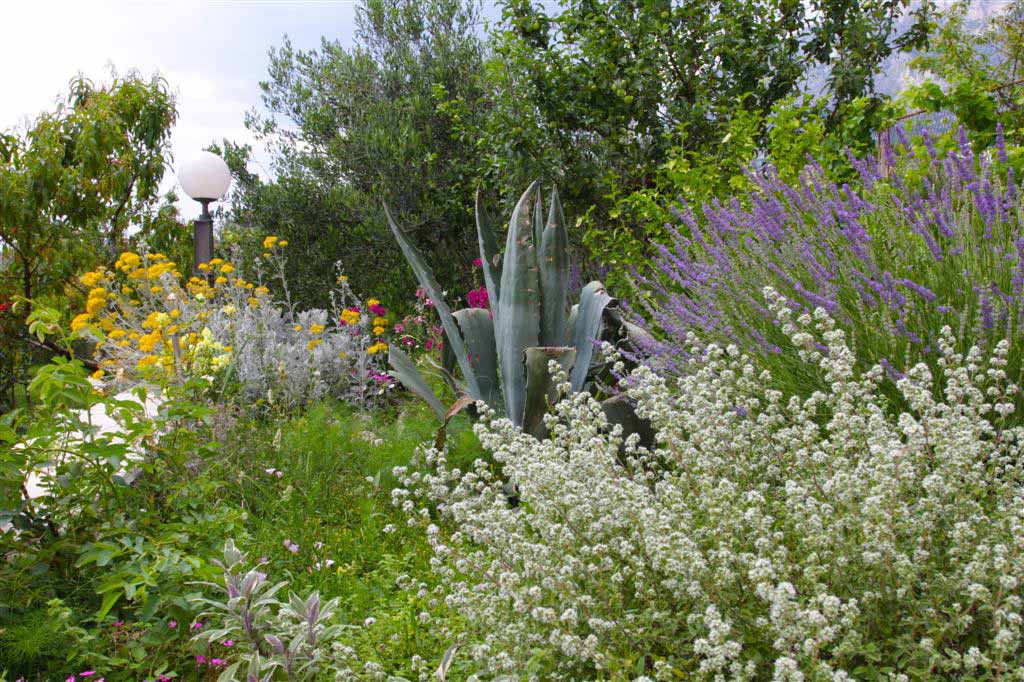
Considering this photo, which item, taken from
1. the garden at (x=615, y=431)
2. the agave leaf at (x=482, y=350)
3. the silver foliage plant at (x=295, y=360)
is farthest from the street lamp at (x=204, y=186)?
the agave leaf at (x=482, y=350)

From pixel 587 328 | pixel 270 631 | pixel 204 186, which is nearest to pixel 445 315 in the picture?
pixel 587 328

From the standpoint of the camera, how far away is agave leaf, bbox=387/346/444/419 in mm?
4426

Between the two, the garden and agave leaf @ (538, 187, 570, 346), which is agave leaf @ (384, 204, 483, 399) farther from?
agave leaf @ (538, 187, 570, 346)

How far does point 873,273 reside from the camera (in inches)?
129

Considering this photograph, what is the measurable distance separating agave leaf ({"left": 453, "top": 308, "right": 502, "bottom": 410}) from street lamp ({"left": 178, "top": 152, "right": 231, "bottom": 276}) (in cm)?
466

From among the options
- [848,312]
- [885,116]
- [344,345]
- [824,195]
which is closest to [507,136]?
[344,345]

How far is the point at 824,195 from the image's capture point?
3.73 metres

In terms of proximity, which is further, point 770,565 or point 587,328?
point 587,328

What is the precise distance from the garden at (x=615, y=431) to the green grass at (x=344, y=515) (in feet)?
0.06

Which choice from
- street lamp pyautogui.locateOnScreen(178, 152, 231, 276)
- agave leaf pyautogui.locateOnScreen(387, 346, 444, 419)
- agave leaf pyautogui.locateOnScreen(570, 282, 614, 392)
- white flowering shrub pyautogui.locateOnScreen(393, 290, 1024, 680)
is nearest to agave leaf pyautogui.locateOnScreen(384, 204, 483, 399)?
agave leaf pyautogui.locateOnScreen(387, 346, 444, 419)

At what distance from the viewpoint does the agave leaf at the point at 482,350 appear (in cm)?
455

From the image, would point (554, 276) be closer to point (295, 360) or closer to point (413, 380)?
point (413, 380)

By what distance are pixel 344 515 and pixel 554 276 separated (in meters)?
1.66

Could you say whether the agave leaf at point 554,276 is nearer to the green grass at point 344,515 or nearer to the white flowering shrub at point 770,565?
the green grass at point 344,515
